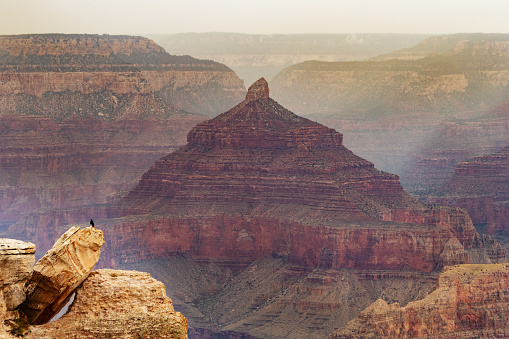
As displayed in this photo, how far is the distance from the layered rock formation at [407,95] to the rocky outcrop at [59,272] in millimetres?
143121

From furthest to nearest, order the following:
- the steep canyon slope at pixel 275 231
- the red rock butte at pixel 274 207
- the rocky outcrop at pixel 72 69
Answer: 1. the rocky outcrop at pixel 72 69
2. the red rock butte at pixel 274 207
3. the steep canyon slope at pixel 275 231

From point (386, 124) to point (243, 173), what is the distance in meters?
72.1


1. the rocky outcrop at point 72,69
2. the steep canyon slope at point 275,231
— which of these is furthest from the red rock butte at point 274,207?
the rocky outcrop at point 72,69

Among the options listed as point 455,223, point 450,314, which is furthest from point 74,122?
point 450,314

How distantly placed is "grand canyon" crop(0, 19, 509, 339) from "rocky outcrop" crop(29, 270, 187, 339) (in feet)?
0.08

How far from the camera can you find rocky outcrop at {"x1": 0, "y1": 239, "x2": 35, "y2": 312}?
69.8 ft

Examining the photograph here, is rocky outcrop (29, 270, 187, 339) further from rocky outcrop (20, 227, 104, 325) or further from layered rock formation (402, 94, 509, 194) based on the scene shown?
layered rock formation (402, 94, 509, 194)

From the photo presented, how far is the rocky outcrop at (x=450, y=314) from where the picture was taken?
254ft

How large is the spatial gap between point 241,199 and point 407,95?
77.6 meters

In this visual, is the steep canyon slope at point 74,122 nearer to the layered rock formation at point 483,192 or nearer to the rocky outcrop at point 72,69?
the rocky outcrop at point 72,69

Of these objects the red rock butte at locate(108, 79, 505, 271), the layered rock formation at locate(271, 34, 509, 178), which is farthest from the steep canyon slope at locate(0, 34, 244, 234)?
the layered rock formation at locate(271, 34, 509, 178)

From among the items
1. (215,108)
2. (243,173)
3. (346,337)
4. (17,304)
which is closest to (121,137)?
(215,108)

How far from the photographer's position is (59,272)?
2175 cm

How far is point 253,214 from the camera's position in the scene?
346 feet
